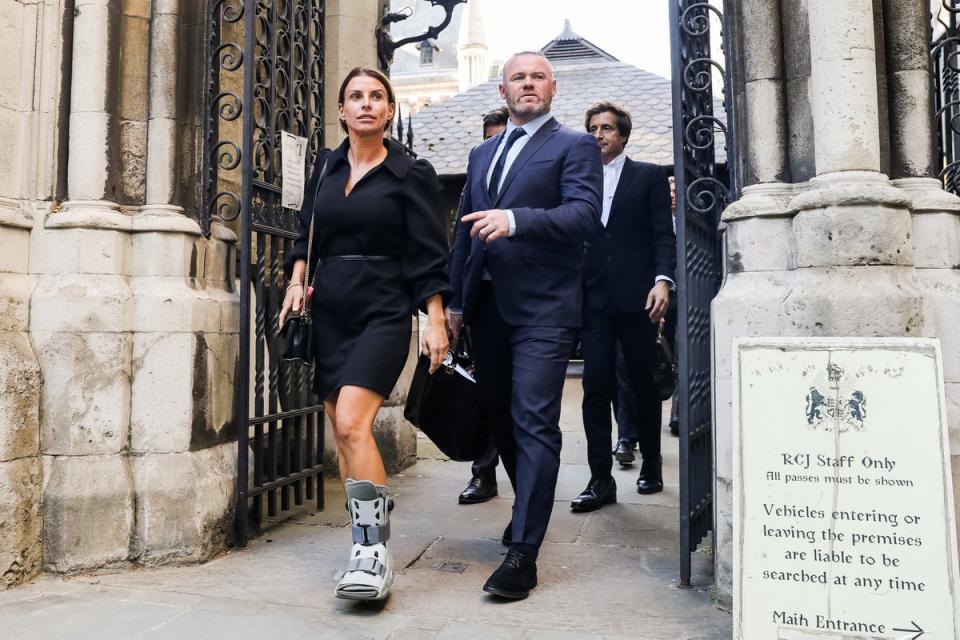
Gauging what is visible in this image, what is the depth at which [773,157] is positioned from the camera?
3139 mm

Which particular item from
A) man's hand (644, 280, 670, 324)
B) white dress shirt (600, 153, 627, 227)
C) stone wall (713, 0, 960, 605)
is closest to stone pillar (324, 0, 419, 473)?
white dress shirt (600, 153, 627, 227)

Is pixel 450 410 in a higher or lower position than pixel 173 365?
lower

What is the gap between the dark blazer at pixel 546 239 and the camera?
129 inches

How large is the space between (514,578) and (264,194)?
2308 millimetres

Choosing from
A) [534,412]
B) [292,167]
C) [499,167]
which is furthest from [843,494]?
[292,167]

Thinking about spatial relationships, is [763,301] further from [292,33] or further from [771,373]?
[292,33]

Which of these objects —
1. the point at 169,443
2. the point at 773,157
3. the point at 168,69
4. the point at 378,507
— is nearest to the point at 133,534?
the point at 169,443

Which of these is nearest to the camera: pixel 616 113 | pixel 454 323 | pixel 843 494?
pixel 843 494

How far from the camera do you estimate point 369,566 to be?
3.00 m

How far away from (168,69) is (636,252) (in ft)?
8.51

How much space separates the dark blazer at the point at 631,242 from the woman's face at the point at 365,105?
1767mm

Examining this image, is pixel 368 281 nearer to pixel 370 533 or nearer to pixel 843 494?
pixel 370 533

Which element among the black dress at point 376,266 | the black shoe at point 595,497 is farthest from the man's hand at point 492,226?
the black shoe at point 595,497

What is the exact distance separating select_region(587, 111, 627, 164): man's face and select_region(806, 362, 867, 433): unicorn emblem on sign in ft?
8.58
